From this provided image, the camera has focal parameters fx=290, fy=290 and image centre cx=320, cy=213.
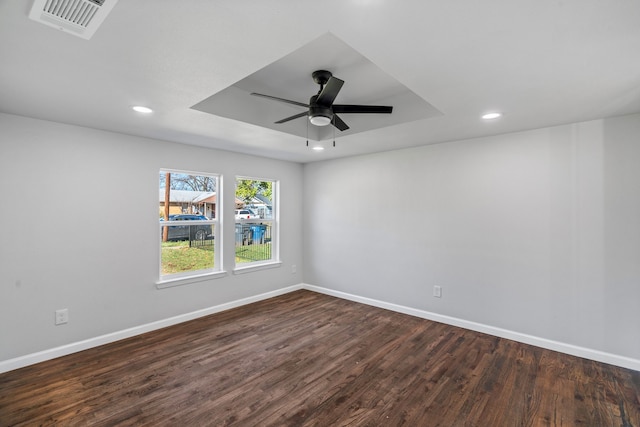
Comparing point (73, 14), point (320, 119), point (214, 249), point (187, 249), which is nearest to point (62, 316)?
point (187, 249)

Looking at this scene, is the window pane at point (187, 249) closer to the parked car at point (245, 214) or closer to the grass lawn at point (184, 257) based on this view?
the grass lawn at point (184, 257)

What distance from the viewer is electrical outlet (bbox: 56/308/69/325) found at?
2947 mm

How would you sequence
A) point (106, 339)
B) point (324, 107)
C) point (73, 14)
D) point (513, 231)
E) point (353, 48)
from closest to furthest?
point (73, 14)
point (353, 48)
point (324, 107)
point (106, 339)
point (513, 231)

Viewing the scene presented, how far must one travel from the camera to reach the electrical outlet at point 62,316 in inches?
116

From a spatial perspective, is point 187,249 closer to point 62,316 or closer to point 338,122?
point 62,316

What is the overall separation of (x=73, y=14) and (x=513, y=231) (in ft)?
13.4

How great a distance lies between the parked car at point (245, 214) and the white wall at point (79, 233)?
Result: 2.98 feet

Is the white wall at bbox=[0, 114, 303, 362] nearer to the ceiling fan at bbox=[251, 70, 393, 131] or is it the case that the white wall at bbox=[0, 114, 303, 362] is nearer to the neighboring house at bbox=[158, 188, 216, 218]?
the neighboring house at bbox=[158, 188, 216, 218]

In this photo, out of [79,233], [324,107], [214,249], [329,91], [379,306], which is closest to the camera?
[329,91]

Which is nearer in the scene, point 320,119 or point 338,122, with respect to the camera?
point 320,119

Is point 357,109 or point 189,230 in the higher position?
point 357,109

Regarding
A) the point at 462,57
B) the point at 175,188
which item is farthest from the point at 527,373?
the point at 175,188

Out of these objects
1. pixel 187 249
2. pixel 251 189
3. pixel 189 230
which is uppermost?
pixel 251 189

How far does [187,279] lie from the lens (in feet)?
12.7
